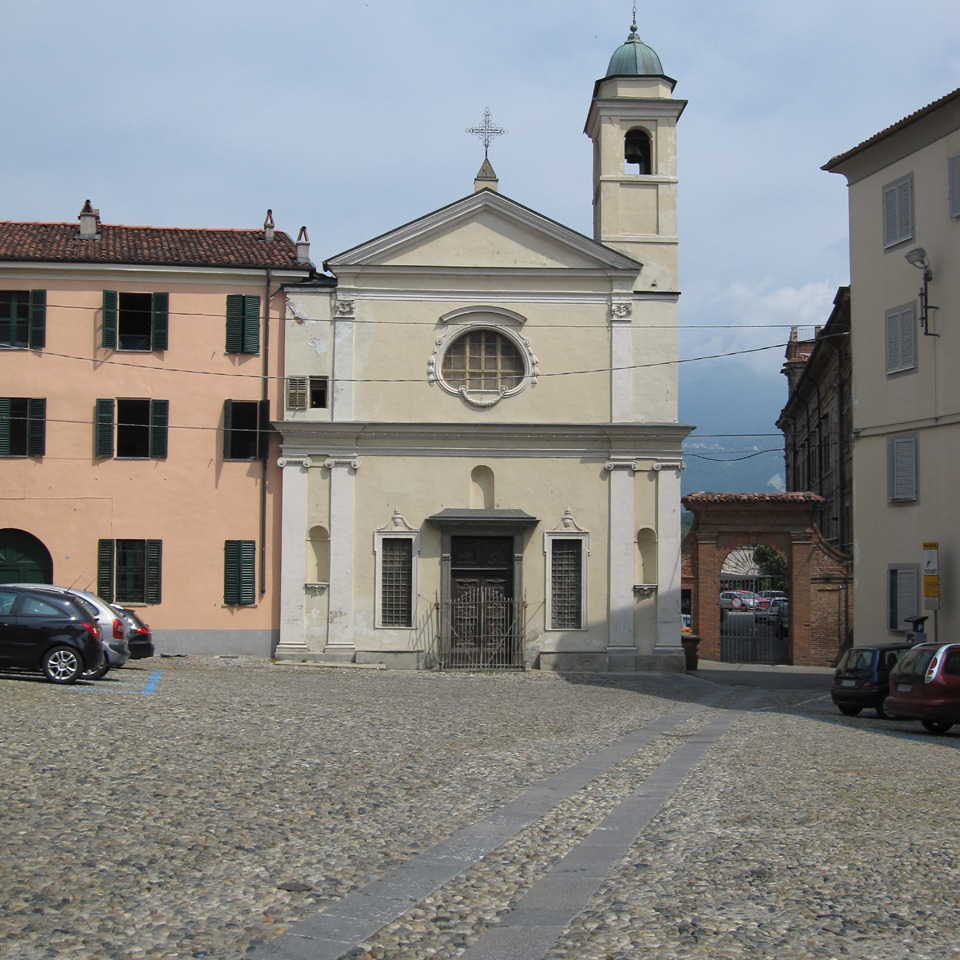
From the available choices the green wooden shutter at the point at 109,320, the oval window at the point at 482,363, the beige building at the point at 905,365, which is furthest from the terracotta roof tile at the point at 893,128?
the green wooden shutter at the point at 109,320

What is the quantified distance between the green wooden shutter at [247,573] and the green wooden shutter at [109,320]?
5596mm

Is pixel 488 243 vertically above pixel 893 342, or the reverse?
pixel 488 243

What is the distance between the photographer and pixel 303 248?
29.5 metres

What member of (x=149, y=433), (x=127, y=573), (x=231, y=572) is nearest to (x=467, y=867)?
(x=231, y=572)

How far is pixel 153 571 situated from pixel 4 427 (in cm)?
482

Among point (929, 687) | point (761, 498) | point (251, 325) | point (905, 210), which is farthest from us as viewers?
point (761, 498)

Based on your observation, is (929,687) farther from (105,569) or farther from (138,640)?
(105,569)

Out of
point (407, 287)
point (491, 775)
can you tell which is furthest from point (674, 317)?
point (491, 775)

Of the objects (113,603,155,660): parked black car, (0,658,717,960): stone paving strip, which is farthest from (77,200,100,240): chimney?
(0,658,717,960): stone paving strip

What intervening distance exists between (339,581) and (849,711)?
40.0ft

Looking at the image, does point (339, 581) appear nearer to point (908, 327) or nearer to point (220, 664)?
point (220, 664)

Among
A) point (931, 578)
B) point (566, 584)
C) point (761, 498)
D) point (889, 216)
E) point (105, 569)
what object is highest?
point (889, 216)

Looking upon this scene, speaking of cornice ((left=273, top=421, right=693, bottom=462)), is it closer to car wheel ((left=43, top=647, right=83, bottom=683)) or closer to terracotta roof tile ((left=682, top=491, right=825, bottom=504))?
terracotta roof tile ((left=682, top=491, right=825, bottom=504))

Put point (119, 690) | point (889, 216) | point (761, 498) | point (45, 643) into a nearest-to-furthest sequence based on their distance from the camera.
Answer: point (45, 643) → point (119, 690) → point (889, 216) → point (761, 498)
